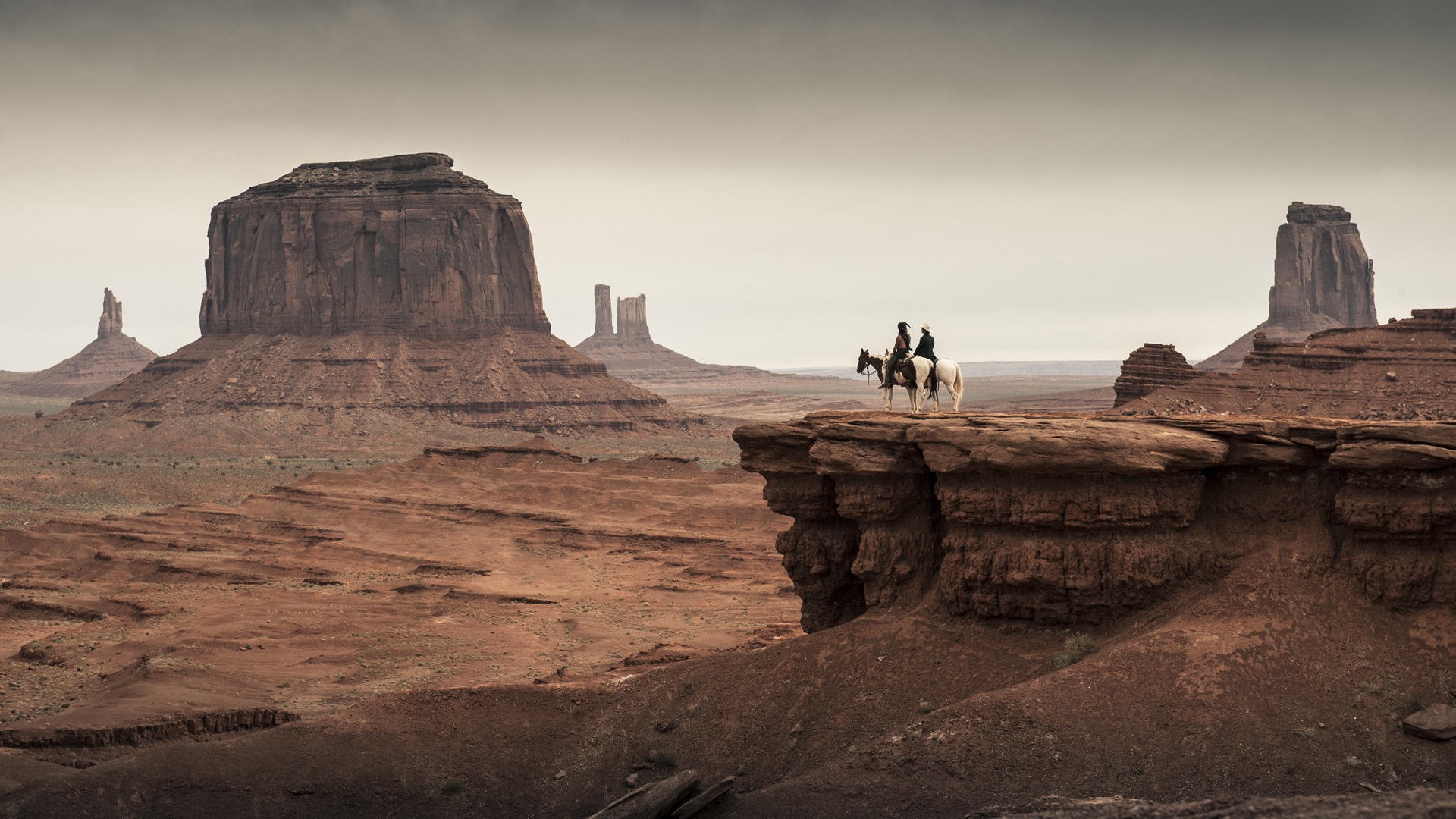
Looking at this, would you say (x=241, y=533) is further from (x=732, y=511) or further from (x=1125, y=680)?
(x=1125, y=680)

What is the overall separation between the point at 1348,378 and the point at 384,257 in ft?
329

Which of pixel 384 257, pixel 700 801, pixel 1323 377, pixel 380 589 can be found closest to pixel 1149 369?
pixel 1323 377

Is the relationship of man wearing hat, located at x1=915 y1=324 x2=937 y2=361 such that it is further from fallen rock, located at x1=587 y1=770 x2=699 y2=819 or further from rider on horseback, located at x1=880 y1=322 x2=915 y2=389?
fallen rock, located at x1=587 y1=770 x2=699 y2=819

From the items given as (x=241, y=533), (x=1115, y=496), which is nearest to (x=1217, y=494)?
(x=1115, y=496)

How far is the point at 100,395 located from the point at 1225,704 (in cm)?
13889

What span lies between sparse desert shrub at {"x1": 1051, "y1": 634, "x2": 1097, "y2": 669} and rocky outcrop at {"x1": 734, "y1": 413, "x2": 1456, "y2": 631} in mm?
726

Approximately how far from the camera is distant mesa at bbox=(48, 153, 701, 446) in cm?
13150

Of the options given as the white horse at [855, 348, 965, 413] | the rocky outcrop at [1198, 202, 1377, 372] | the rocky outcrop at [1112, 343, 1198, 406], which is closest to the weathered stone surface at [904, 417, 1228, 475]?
the white horse at [855, 348, 965, 413]

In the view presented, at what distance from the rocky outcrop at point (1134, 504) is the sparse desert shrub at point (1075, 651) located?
726mm

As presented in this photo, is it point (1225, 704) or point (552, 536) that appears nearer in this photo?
point (1225, 704)

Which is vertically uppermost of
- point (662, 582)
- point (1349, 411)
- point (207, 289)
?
point (207, 289)

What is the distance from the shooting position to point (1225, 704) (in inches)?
744

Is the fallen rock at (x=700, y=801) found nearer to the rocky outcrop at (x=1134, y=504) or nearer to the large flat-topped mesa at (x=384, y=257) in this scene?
the rocky outcrop at (x=1134, y=504)

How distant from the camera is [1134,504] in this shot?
20797mm
